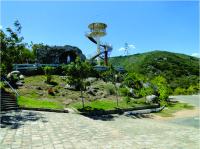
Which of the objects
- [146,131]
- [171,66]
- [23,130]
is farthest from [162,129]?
[171,66]

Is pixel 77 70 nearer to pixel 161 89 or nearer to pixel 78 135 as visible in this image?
pixel 78 135

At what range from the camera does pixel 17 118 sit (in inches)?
798

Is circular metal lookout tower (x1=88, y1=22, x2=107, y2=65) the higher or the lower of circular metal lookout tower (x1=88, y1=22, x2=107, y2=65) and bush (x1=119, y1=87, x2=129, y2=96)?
the higher

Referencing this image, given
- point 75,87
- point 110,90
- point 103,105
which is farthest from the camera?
point 110,90

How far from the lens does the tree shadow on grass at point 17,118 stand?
17894 millimetres

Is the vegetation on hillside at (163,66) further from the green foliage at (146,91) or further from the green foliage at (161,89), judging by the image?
the green foliage at (146,91)

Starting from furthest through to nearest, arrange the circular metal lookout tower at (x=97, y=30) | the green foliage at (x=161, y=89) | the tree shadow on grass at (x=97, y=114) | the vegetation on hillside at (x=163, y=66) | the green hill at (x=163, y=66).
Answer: the green hill at (x=163, y=66) < the vegetation on hillside at (x=163, y=66) < the circular metal lookout tower at (x=97, y=30) < the green foliage at (x=161, y=89) < the tree shadow on grass at (x=97, y=114)

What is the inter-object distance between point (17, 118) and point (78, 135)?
20.1 feet

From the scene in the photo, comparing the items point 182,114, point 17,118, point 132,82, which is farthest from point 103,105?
point 132,82

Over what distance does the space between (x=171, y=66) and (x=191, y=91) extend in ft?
158

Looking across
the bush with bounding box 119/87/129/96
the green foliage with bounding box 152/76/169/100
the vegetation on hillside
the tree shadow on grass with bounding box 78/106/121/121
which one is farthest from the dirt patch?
the vegetation on hillside

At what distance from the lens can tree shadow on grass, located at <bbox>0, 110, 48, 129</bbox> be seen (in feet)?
58.7

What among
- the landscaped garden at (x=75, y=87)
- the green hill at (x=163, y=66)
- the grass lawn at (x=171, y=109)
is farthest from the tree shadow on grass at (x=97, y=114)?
the green hill at (x=163, y=66)

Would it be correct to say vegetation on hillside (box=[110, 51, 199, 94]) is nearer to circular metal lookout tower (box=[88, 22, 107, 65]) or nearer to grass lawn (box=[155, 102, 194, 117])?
circular metal lookout tower (box=[88, 22, 107, 65])
